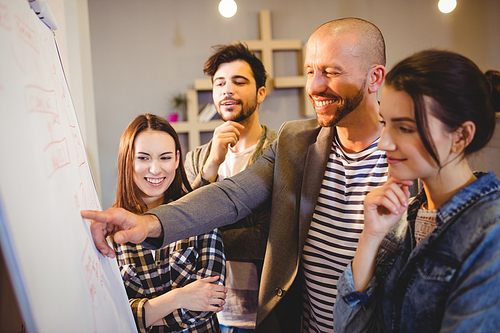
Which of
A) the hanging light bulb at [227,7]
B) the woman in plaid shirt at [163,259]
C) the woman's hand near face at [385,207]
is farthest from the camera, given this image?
the hanging light bulb at [227,7]

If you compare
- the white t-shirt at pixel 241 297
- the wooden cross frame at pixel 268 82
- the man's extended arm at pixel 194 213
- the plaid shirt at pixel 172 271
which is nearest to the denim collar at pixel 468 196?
the man's extended arm at pixel 194 213

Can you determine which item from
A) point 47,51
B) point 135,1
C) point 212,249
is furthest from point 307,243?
point 135,1

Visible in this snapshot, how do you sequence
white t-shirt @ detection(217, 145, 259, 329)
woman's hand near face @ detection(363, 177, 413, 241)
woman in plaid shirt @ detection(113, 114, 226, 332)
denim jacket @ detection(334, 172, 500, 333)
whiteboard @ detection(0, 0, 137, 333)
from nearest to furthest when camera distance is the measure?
whiteboard @ detection(0, 0, 137, 333) < denim jacket @ detection(334, 172, 500, 333) < woman's hand near face @ detection(363, 177, 413, 241) < woman in plaid shirt @ detection(113, 114, 226, 332) < white t-shirt @ detection(217, 145, 259, 329)

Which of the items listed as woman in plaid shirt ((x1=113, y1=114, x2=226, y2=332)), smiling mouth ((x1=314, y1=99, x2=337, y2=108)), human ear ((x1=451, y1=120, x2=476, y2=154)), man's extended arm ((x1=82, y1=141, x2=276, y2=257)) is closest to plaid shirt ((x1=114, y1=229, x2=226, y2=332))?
woman in plaid shirt ((x1=113, y1=114, x2=226, y2=332))

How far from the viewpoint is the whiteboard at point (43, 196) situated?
50 cm

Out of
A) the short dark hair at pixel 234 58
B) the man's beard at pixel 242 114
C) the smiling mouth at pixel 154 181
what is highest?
the short dark hair at pixel 234 58

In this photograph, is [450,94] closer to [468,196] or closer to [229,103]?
[468,196]

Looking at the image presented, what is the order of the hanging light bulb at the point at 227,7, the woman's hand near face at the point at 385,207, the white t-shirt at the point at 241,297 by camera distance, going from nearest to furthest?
the woman's hand near face at the point at 385,207 → the white t-shirt at the point at 241,297 → the hanging light bulb at the point at 227,7

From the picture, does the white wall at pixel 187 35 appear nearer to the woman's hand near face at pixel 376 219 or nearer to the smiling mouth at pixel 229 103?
the smiling mouth at pixel 229 103

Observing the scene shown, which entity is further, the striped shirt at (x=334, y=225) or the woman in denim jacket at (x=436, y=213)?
the striped shirt at (x=334, y=225)

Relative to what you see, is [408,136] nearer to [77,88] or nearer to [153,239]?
[153,239]

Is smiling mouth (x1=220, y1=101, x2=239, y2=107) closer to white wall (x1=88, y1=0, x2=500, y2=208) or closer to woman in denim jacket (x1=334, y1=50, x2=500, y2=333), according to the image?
woman in denim jacket (x1=334, y1=50, x2=500, y2=333)

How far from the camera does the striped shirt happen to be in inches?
47.5

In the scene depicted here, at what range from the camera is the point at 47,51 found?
80 cm
